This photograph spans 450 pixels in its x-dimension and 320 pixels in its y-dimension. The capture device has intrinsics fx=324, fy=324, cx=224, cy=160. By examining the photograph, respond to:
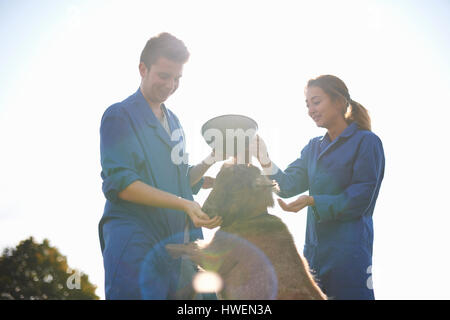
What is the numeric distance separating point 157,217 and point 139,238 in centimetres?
42

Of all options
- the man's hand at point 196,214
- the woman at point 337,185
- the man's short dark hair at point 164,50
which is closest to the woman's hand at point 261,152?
the woman at point 337,185

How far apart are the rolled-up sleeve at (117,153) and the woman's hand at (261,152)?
1.78 metres

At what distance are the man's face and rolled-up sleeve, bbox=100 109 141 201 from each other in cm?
58

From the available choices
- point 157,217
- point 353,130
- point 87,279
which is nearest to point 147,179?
point 157,217

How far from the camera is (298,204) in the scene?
381cm

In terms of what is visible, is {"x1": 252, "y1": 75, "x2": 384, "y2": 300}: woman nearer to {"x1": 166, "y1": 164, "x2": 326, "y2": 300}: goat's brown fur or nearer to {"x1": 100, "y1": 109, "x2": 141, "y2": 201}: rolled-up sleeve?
{"x1": 166, "y1": 164, "x2": 326, "y2": 300}: goat's brown fur

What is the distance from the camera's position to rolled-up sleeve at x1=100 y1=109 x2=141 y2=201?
11.0ft

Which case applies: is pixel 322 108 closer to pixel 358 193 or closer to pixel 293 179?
pixel 293 179

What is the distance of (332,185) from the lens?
14.3 feet

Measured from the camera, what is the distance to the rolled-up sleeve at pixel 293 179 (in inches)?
193

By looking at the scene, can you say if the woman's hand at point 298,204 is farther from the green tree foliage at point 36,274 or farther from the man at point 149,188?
the green tree foliage at point 36,274

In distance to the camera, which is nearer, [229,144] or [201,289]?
[201,289]

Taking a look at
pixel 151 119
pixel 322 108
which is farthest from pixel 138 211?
pixel 322 108
